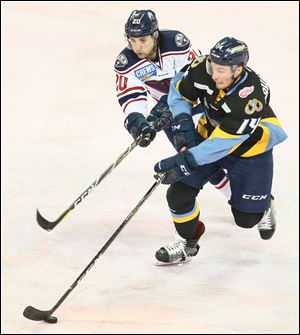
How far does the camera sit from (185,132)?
4.78 m

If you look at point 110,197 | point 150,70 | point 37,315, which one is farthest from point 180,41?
point 37,315

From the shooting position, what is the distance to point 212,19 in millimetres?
8641

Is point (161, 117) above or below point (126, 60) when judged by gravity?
below

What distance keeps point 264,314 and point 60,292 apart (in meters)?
1.08

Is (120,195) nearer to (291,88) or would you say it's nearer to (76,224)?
(76,224)

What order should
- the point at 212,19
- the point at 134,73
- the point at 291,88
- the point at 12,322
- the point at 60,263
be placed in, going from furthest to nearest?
the point at 212,19, the point at 291,88, the point at 134,73, the point at 60,263, the point at 12,322

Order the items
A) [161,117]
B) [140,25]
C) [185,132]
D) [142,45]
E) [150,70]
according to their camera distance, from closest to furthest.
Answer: [185,132] → [140,25] → [142,45] → [161,117] → [150,70]

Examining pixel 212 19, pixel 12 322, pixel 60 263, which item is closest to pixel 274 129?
pixel 60 263

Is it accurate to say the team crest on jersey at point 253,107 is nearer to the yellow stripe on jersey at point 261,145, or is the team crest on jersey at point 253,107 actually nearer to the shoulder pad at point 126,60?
the yellow stripe on jersey at point 261,145

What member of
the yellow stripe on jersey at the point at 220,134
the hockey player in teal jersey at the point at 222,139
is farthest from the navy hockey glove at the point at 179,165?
the yellow stripe on jersey at the point at 220,134

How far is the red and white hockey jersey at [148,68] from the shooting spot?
17.4 feet

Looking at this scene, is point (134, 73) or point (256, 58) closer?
point (134, 73)

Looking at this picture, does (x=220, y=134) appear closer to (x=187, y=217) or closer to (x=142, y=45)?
(x=187, y=217)

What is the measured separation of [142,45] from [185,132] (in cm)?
68
